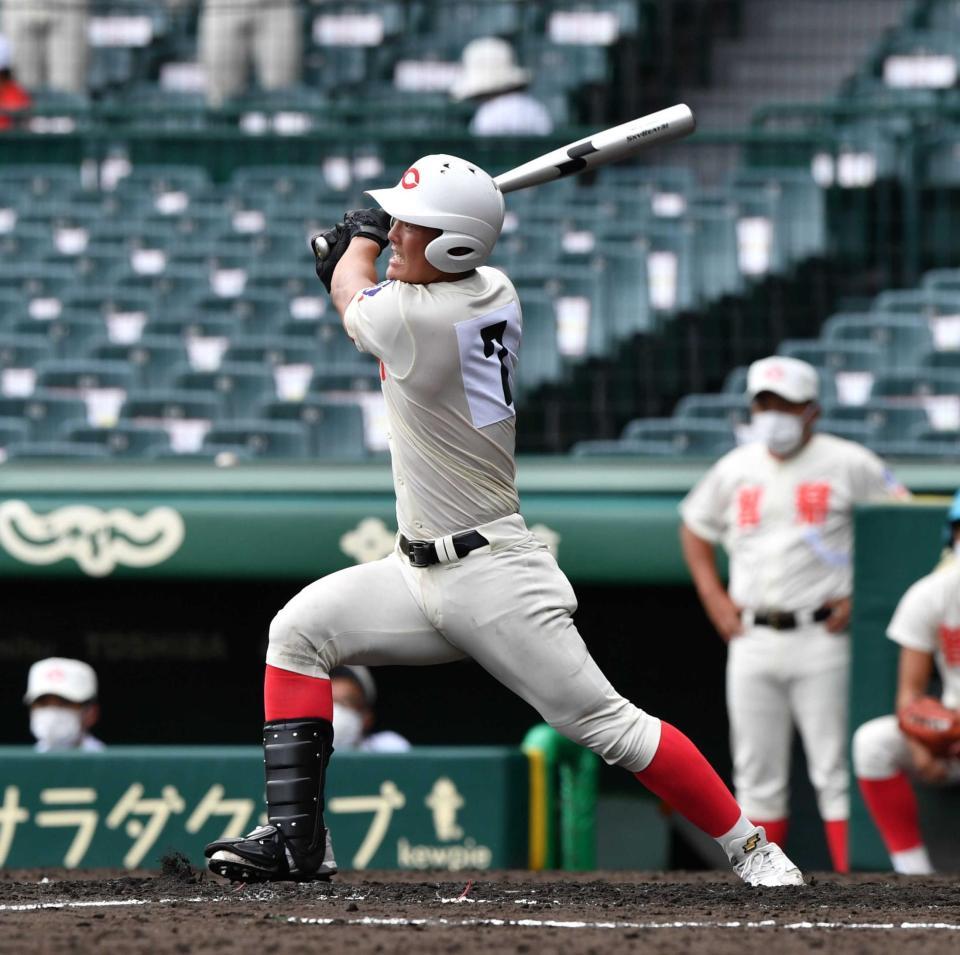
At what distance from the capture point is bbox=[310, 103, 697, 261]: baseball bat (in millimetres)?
4887

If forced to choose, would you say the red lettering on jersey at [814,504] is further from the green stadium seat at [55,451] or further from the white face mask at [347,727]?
the green stadium seat at [55,451]

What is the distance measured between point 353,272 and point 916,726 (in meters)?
2.76

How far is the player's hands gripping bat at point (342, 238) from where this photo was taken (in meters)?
4.66

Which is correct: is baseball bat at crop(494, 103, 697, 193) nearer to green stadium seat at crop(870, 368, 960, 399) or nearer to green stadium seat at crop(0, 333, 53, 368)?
green stadium seat at crop(870, 368, 960, 399)

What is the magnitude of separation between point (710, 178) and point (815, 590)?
14.2 feet

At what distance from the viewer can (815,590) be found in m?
6.95

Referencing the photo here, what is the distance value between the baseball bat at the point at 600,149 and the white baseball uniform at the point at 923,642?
79.6 inches

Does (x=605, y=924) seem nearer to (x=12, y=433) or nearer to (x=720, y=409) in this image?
(x=720, y=409)

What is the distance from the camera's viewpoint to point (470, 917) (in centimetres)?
425

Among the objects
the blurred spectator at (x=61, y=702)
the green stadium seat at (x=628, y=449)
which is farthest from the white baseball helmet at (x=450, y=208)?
the green stadium seat at (x=628, y=449)

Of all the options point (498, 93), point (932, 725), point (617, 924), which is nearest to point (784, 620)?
point (932, 725)

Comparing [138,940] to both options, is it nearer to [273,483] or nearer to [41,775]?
[41,775]

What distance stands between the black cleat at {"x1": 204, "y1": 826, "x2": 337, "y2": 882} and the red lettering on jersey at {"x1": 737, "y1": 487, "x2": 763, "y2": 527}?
2832 millimetres

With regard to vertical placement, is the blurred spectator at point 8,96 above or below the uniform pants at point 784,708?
above
